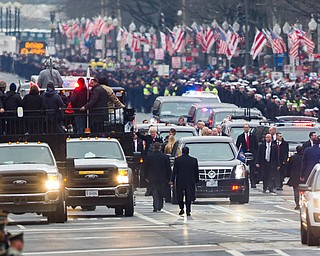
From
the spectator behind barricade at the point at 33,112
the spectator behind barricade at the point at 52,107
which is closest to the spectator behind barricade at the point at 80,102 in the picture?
the spectator behind barricade at the point at 52,107

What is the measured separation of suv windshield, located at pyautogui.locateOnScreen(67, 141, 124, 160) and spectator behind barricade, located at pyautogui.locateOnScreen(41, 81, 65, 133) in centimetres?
109

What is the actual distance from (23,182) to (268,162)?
1147 cm

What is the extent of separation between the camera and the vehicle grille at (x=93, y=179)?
28.6 m

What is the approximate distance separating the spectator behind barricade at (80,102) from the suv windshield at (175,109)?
18800mm

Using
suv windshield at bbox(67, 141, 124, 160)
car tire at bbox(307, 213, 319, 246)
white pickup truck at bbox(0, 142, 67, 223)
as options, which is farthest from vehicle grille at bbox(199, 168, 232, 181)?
car tire at bbox(307, 213, 319, 246)

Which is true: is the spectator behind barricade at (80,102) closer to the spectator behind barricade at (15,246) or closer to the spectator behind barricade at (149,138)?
the spectator behind barricade at (149,138)

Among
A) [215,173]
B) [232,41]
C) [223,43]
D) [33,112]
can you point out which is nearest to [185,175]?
[215,173]

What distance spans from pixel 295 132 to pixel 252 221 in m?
13.0

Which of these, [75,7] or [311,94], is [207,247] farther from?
[75,7]

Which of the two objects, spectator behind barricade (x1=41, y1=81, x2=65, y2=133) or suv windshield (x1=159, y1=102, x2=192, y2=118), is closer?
spectator behind barricade (x1=41, y1=81, x2=65, y2=133)

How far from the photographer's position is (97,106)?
3172cm

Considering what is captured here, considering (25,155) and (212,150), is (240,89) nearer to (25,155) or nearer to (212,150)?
(212,150)

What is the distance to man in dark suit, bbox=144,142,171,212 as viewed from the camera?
98.6 feet

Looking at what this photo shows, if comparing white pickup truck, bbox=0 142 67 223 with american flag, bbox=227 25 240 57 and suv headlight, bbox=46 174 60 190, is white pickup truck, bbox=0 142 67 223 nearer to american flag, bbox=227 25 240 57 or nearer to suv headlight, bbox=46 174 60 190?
suv headlight, bbox=46 174 60 190
